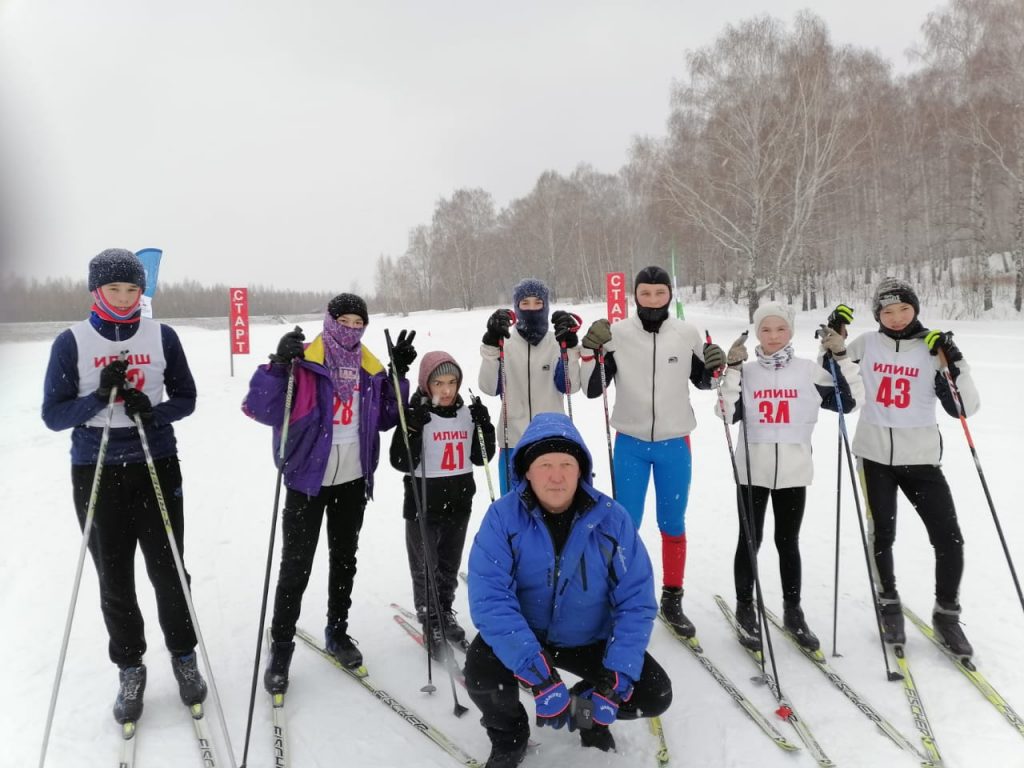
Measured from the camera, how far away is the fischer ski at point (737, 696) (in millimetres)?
2314

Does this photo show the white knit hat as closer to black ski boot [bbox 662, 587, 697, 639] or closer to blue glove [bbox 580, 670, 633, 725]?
black ski boot [bbox 662, 587, 697, 639]

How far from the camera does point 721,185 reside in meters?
18.1

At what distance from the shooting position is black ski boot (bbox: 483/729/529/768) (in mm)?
2131

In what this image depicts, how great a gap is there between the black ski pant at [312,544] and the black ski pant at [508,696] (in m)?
0.99

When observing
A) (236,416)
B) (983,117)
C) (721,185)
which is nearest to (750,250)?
(721,185)

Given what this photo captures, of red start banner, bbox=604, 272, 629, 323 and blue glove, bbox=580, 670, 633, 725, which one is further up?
red start banner, bbox=604, 272, 629, 323

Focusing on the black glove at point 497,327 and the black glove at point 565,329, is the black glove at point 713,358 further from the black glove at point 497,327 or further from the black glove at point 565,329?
the black glove at point 497,327

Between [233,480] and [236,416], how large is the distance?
3.91m

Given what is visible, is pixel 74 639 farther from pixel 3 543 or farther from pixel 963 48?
pixel 963 48

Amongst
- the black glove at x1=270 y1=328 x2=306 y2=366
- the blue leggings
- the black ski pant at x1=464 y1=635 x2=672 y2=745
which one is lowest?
the black ski pant at x1=464 y1=635 x2=672 y2=745

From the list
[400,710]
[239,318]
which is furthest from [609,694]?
[239,318]

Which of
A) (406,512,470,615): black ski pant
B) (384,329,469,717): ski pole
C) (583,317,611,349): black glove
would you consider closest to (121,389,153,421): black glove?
(384,329,469,717): ski pole

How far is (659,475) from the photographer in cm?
317

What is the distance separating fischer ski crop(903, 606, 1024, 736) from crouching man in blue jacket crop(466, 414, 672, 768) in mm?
1559
